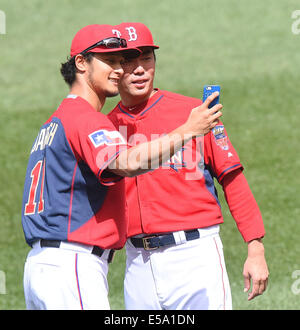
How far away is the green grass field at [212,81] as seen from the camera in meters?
10.1

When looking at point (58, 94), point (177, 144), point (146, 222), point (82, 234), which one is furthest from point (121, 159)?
point (58, 94)

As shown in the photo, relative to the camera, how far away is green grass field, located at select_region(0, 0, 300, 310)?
10.1 meters

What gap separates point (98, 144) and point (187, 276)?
1.48 m

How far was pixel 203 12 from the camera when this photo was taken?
78.6 ft

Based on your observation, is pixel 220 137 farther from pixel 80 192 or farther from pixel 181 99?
pixel 80 192

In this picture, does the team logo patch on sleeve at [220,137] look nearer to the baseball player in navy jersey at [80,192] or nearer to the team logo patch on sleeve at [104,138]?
the baseball player in navy jersey at [80,192]

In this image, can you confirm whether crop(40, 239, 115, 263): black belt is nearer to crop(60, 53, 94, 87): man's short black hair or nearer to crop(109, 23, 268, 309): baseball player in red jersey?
crop(109, 23, 268, 309): baseball player in red jersey

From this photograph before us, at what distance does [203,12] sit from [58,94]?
7761 mm

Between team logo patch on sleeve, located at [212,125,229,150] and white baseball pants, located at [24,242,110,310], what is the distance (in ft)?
4.24

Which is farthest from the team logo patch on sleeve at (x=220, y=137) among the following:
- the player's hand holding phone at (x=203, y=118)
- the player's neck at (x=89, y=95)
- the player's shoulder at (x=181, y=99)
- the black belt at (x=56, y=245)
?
the black belt at (x=56, y=245)

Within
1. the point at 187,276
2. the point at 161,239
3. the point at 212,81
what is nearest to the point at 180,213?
the point at 161,239

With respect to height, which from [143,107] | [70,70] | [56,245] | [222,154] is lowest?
[56,245]

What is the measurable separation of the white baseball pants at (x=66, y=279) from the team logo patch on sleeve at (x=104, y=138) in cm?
75

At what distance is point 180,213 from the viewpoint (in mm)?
5199
